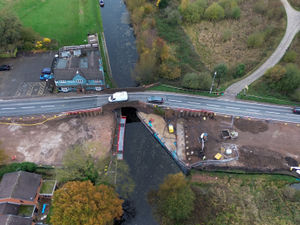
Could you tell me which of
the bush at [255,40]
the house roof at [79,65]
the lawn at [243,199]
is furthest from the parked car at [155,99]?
the bush at [255,40]

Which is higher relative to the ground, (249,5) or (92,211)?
(249,5)

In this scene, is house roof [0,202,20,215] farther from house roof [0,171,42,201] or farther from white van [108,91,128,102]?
white van [108,91,128,102]

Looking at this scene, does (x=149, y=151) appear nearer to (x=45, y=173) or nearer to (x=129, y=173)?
(x=129, y=173)

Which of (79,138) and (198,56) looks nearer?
(79,138)

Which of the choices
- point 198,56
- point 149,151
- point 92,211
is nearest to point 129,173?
point 149,151

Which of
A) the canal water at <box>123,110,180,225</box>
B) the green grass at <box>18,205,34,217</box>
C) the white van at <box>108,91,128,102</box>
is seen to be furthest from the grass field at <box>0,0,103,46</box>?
the green grass at <box>18,205,34,217</box>

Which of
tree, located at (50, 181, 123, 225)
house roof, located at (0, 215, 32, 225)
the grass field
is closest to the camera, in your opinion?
tree, located at (50, 181, 123, 225)

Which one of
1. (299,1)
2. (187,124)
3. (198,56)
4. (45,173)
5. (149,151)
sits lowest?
(45,173)
